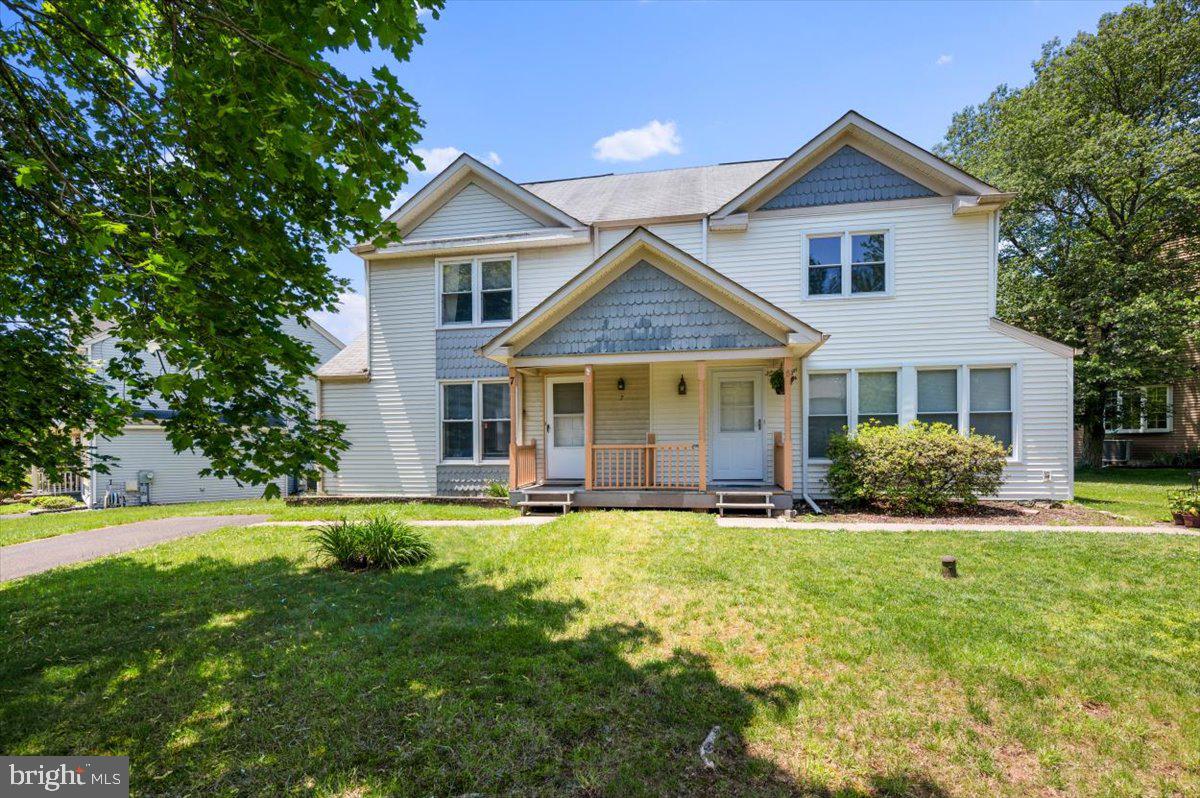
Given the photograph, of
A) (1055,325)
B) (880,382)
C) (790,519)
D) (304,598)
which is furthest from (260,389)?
(1055,325)

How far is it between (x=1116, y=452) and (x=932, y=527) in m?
18.3

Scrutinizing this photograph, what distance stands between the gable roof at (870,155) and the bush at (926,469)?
516cm

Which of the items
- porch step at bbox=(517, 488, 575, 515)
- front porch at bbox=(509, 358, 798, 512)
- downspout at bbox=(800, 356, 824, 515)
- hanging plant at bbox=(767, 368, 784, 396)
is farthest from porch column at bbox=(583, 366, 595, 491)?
downspout at bbox=(800, 356, 824, 515)

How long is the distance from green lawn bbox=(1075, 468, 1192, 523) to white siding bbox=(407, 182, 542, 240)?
13602mm

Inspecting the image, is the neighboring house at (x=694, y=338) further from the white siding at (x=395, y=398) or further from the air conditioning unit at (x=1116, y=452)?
the air conditioning unit at (x=1116, y=452)

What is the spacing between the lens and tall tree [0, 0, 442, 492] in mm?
3209

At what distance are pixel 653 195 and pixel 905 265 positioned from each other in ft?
20.6

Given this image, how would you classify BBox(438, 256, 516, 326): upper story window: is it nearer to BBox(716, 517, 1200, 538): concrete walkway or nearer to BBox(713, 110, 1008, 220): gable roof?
BBox(713, 110, 1008, 220): gable roof

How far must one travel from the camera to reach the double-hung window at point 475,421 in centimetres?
1224

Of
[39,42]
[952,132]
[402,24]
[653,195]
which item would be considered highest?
[952,132]

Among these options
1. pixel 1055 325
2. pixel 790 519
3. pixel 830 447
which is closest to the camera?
pixel 790 519

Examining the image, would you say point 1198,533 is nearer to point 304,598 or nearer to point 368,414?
point 304,598

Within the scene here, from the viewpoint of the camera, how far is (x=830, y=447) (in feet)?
33.9

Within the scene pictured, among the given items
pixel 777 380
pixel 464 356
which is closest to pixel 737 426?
pixel 777 380
